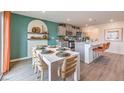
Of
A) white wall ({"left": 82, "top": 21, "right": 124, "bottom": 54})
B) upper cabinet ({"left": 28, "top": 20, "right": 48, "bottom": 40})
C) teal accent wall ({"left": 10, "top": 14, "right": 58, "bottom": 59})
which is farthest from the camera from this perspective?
white wall ({"left": 82, "top": 21, "right": 124, "bottom": 54})

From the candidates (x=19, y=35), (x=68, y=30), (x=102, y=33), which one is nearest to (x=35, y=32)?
(x=19, y=35)

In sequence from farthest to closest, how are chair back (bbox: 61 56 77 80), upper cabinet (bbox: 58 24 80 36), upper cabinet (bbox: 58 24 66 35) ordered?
1. upper cabinet (bbox: 58 24 80 36)
2. upper cabinet (bbox: 58 24 66 35)
3. chair back (bbox: 61 56 77 80)

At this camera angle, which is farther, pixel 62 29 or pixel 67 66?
pixel 62 29

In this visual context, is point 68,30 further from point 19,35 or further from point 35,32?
point 19,35

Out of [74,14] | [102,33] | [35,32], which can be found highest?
[74,14]

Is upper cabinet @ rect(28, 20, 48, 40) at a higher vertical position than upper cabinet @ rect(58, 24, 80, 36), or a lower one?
lower

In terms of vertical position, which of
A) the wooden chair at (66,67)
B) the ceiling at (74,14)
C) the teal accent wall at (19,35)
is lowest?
the wooden chair at (66,67)

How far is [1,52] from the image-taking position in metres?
2.33

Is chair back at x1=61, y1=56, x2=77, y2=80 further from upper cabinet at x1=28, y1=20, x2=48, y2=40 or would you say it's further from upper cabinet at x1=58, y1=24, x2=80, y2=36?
upper cabinet at x1=58, y1=24, x2=80, y2=36

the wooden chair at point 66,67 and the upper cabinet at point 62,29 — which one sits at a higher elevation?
the upper cabinet at point 62,29

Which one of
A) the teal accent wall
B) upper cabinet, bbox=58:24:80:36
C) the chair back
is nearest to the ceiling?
the teal accent wall

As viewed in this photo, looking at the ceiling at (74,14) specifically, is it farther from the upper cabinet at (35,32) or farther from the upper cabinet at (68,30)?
the upper cabinet at (68,30)

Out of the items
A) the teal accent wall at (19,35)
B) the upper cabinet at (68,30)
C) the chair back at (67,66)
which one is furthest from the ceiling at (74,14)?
the chair back at (67,66)

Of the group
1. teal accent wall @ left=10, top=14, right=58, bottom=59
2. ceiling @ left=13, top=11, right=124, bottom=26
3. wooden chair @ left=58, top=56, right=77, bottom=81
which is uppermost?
ceiling @ left=13, top=11, right=124, bottom=26
